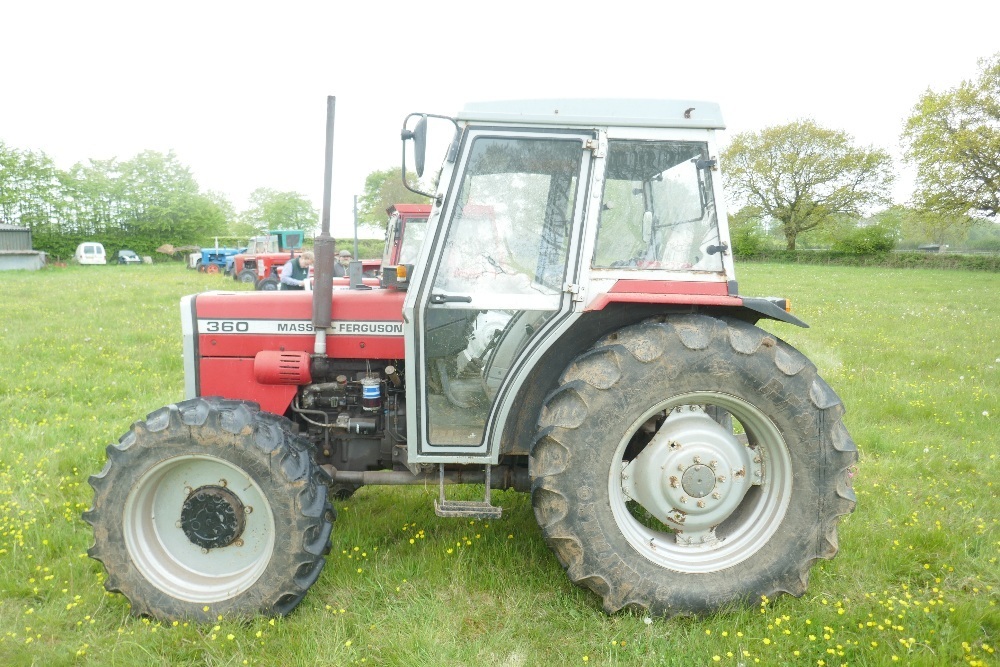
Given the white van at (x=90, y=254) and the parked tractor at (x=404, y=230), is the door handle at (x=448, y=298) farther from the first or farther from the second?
the white van at (x=90, y=254)

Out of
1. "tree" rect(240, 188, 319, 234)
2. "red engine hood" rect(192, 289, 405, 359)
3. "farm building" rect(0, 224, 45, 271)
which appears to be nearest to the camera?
"red engine hood" rect(192, 289, 405, 359)

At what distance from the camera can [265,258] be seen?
2247cm

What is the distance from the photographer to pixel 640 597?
2.92 m

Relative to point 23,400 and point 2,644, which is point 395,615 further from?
point 23,400

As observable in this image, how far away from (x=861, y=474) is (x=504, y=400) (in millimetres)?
3176

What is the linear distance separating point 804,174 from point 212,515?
161ft

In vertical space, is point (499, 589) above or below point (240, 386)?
below

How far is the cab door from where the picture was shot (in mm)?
2928

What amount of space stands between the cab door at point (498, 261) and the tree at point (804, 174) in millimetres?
46177

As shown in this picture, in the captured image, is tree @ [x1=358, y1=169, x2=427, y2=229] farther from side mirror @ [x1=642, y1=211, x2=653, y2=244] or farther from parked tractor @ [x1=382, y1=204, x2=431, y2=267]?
side mirror @ [x1=642, y1=211, x2=653, y2=244]

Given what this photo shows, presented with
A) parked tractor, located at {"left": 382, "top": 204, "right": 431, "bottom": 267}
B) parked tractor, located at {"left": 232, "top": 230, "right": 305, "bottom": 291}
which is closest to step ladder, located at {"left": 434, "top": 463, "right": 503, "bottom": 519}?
parked tractor, located at {"left": 382, "top": 204, "right": 431, "bottom": 267}

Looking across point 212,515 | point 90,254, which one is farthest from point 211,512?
point 90,254

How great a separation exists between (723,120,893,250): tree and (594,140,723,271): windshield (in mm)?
45880

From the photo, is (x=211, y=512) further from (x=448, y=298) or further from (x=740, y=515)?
(x=740, y=515)
